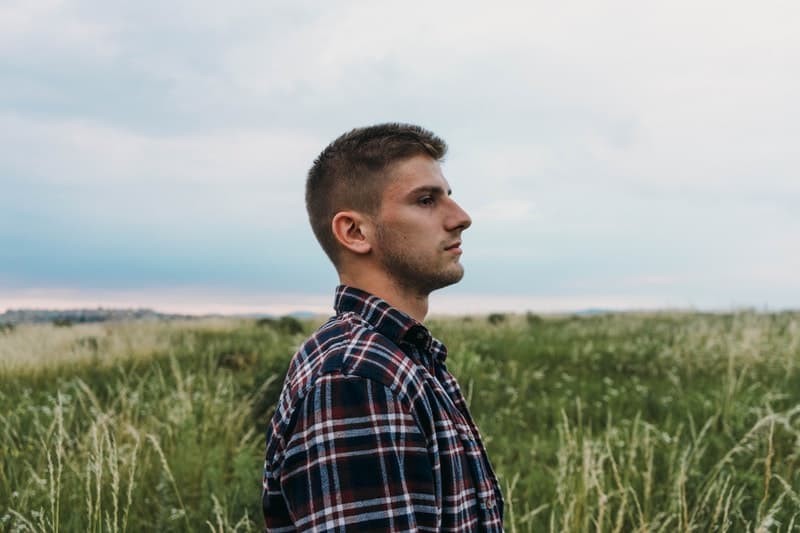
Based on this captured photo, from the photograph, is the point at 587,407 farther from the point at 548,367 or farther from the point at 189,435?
the point at 189,435

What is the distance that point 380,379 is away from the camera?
5.64 feet

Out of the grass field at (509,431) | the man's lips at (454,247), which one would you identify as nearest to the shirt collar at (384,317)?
the man's lips at (454,247)

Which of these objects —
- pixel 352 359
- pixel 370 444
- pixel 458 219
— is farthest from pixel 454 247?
pixel 370 444

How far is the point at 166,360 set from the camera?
10648mm

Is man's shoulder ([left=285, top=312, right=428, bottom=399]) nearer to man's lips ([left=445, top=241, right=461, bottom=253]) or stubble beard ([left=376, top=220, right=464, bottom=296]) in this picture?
stubble beard ([left=376, top=220, right=464, bottom=296])

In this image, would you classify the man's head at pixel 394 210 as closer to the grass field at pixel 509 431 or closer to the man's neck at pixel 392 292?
the man's neck at pixel 392 292

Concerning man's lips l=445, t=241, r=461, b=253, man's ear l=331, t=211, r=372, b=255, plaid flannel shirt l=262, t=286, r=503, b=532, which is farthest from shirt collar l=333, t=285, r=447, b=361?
man's lips l=445, t=241, r=461, b=253

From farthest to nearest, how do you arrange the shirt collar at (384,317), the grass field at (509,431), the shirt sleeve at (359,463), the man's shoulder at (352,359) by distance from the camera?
the grass field at (509,431), the shirt collar at (384,317), the man's shoulder at (352,359), the shirt sleeve at (359,463)

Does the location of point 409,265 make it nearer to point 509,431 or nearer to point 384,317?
point 384,317

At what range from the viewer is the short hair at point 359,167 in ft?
7.02

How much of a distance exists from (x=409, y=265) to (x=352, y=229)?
21 cm

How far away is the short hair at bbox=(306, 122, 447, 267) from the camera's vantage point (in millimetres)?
2141

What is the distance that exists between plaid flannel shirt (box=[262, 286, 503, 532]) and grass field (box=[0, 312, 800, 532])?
1609 mm

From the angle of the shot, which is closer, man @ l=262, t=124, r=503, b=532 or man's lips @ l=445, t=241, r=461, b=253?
man @ l=262, t=124, r=503, b=532
